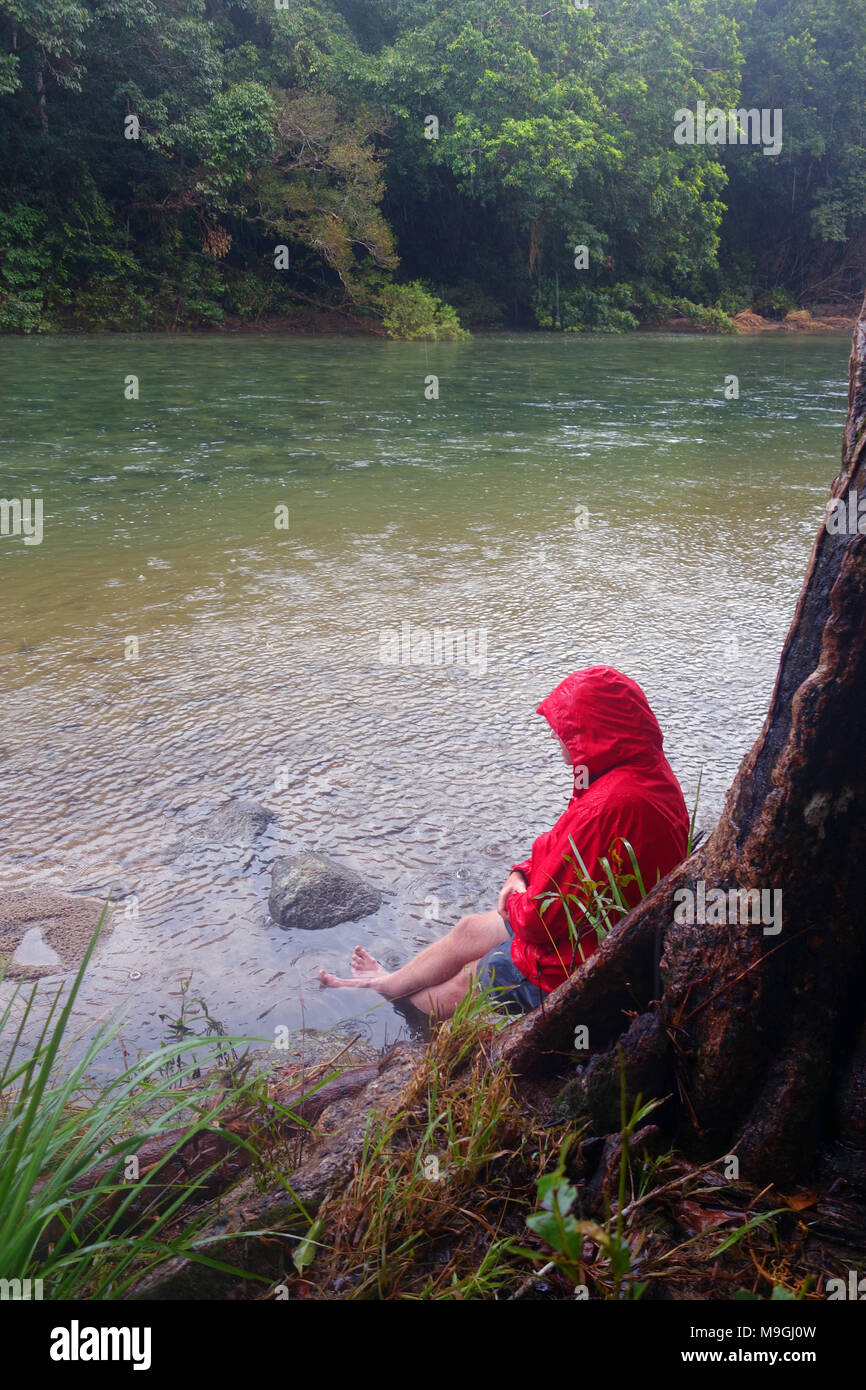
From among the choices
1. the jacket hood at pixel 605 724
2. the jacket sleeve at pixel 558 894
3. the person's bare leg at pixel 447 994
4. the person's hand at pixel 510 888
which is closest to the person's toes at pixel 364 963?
the person's bare leg at pixel 447 994

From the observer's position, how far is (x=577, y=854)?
7.73 ft

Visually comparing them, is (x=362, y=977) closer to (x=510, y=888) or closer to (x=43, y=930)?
(x=510, y=888)

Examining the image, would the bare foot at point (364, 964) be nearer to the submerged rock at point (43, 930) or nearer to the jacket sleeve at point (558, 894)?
the jacket sleeve at point (558, 894)

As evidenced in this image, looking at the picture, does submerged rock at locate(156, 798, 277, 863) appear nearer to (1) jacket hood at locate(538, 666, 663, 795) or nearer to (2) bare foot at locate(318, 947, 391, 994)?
(2) bare foot at locate(318, 947, 391, 994)

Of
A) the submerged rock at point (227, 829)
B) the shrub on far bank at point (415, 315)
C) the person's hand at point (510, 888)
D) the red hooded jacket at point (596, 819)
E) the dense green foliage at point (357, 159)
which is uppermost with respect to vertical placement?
the dense green foliage at point (357, 159)

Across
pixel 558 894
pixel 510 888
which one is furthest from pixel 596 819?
pixel 510 888

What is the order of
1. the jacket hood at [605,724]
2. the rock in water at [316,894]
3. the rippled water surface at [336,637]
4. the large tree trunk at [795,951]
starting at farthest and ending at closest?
1. the rippled water surface at [336,637]
2. the rock in water at [316,894]
3. the jacket hood at [605,724]
4. the large tree trunk at [795,951]

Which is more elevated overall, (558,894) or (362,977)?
(558,894)

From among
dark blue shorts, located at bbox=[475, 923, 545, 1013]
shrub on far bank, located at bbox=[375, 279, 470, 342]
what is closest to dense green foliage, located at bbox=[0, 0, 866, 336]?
shrub on far bank, located at bbox=[375, 279, 470, 342]

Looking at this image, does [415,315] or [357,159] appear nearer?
[357,159]

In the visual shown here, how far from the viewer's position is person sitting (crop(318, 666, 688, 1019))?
2.53 metres

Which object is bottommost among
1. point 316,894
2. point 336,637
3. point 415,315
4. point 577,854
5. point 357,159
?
point 316,894

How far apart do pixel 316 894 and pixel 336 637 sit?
2.48 metres

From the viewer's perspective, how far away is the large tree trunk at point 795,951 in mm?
1774
